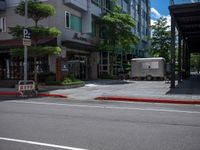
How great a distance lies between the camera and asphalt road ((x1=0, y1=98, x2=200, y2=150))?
22.9 feet

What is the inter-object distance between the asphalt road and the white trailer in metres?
26.6

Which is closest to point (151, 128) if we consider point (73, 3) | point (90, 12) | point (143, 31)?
point (73, 3)

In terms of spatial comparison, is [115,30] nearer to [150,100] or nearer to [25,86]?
[25,86]

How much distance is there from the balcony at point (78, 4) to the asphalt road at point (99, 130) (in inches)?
780

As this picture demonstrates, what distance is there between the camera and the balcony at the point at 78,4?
99.1ft

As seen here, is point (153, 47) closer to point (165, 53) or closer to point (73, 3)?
point (165, 53)

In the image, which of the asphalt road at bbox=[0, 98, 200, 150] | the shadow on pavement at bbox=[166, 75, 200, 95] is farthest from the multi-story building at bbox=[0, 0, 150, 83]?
the asphalt road at bbox=[0, 98, 200, 150]

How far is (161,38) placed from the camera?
53.1m

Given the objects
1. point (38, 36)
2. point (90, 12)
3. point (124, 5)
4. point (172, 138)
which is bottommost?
point (172, 138)

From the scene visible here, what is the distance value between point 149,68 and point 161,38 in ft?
50.8

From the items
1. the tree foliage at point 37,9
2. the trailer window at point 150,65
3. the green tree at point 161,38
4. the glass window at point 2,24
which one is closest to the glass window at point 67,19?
the glass window at point 2,24

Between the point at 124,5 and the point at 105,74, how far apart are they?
1689cm

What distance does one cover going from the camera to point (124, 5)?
52469 millimetres

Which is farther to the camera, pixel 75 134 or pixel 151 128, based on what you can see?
pixel 151 128
